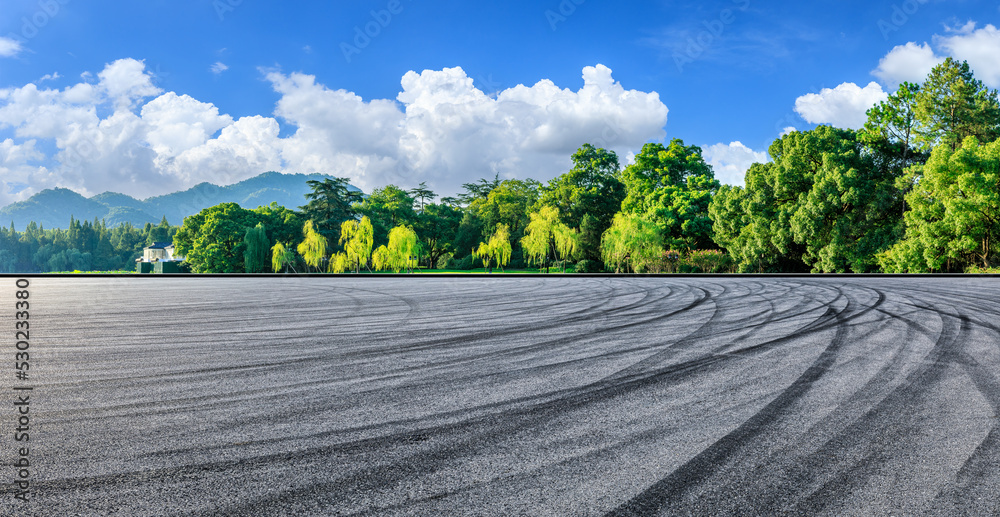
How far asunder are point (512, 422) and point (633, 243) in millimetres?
36736

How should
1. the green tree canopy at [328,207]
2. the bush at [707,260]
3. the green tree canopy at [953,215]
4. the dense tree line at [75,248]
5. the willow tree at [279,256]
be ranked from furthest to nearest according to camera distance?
1. the dense tree line at [75,248]
2. the green tree canopy at [328,207]
3. the willow tree at [279,256]
4. the bush at [707,260]
5. the green tree canopy at [953,215]

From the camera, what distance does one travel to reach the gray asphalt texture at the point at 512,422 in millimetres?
2867

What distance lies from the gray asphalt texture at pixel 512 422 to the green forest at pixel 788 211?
31.4m

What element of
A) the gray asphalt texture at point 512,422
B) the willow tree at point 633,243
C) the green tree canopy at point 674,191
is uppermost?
the green tree canopy at point 674,191

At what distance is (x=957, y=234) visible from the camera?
32.2 m

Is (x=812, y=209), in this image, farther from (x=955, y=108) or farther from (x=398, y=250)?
(x=398, y=250)

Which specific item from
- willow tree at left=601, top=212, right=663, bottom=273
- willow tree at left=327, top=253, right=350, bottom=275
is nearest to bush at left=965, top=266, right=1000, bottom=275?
willow tree at left=601, top=212, right=663, bottom=273

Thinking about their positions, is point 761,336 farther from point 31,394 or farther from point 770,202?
point 770,202

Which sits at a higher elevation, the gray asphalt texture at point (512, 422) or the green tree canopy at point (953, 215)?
the green tree canopy at point (953, 215)

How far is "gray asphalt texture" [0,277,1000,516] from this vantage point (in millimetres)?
2867

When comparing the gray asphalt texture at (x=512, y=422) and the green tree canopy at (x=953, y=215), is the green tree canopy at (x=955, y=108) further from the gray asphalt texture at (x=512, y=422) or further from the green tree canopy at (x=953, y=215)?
the gray asphalt texture at (x=512, y=422)

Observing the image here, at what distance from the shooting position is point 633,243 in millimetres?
39312

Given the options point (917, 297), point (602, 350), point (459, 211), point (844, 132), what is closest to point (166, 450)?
point (602, 350)

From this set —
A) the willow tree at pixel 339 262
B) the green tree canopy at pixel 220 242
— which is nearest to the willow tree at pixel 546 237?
the willow tree at pixel 339 262
